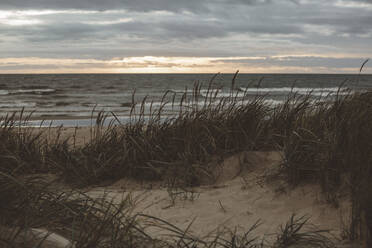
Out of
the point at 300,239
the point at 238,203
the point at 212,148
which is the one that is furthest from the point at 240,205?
the point at 212,148

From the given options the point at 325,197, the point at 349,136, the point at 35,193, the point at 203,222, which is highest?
the point at 349,136

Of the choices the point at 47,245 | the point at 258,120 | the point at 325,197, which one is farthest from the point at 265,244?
the point at 258,120

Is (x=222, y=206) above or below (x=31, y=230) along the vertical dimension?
below

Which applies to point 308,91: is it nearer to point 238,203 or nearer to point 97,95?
point 238,203

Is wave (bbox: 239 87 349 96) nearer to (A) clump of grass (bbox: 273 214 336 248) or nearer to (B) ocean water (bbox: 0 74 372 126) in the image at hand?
(B) ocean water (bbox: 0 74 372 126)

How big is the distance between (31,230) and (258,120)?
11.5ft

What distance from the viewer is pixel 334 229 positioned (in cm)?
296

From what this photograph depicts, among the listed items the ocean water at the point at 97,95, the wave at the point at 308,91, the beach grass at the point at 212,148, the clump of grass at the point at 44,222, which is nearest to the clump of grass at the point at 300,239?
the beach grass at the point at 212,148

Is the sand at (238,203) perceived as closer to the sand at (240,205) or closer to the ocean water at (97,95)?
the sand at (240,205)

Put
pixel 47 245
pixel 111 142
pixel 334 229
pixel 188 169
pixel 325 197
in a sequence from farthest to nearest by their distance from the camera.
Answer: pixel 111 142 < pixel 188 169 < pixel 325 197 < pixel 334 229 < pixel 47 245

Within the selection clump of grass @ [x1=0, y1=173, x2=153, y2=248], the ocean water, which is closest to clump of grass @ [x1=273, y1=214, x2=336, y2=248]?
clump of grass @ [x1=0, y1=173, x2=153, y2=248]

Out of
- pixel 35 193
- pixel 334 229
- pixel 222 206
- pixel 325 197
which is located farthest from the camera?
pixel 222 206

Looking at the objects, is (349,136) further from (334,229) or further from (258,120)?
(258,120)

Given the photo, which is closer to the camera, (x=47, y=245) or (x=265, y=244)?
(x=47, y=245)
